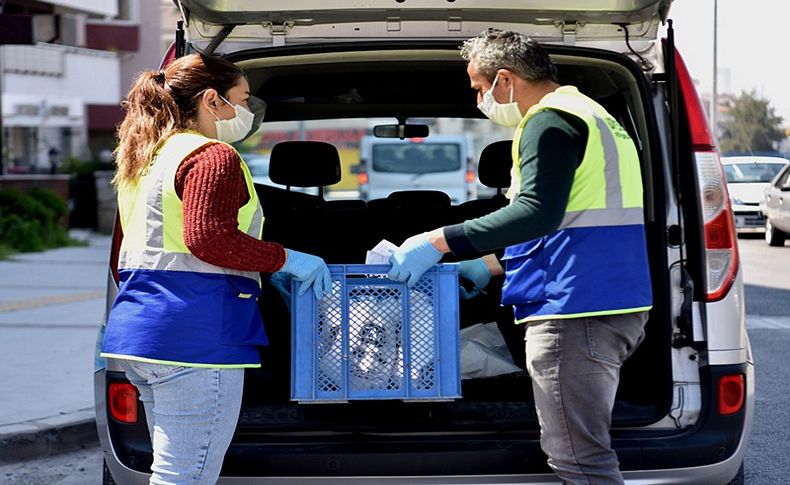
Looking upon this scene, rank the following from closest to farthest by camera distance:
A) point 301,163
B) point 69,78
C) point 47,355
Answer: point 301,163, point 47,355, point 69,78

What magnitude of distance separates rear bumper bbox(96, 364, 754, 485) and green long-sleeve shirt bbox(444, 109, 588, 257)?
27.5 inches

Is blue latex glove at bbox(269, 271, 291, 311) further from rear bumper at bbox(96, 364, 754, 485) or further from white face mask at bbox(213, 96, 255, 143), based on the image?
white face mask at bbox(213, 96, 255, 143)

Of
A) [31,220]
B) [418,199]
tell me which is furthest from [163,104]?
[31,220]

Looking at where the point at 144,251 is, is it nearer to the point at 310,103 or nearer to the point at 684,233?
the point at 684,233

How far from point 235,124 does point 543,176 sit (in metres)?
0.85

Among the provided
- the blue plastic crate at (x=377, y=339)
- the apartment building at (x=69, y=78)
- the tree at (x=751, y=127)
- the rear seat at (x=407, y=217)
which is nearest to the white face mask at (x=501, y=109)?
the blue plastic crate at (x=377, y=339)

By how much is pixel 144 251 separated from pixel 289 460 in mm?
823

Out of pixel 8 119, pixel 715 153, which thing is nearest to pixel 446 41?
pixel 715 153

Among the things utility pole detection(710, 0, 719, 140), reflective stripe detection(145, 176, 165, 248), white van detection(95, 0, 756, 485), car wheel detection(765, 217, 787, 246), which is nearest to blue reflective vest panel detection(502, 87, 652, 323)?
white van detection(95, 0, 756, 485)

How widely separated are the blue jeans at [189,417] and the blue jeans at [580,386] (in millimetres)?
855

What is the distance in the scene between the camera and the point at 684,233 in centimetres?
411

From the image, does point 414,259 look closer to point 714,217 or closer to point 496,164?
point 714,217

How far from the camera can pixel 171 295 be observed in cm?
344

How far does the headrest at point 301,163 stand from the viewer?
21.0ft
